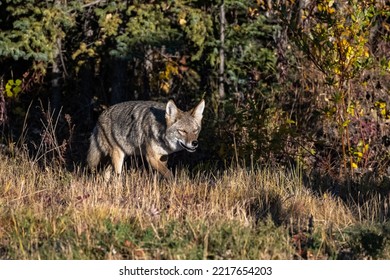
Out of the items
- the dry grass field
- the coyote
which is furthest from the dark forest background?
the dry grass field

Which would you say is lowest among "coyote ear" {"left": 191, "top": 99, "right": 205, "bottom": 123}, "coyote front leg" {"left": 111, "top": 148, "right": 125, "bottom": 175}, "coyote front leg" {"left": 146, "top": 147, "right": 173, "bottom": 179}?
"coyote front leg" {"left": 111, "top": 148, "right": 125, "bottom": 175}

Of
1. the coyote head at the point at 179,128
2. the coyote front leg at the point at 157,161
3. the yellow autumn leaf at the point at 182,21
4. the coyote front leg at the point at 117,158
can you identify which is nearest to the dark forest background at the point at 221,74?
the yellow autumn leaf at the point at 182,21

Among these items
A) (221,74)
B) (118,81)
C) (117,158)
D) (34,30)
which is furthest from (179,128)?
(118,81)

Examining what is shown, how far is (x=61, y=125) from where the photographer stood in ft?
49.4

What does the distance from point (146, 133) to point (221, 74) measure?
9.65 feet

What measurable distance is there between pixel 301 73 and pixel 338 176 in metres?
2.60

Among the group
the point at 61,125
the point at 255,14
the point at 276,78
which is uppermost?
the point at 255,14

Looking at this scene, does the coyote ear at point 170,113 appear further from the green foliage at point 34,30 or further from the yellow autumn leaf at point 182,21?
the green foliage at point 34,30

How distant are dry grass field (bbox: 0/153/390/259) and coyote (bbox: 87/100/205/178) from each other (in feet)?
3.75

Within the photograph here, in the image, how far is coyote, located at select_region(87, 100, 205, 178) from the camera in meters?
11.2

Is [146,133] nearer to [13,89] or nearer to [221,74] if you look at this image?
[221,74]

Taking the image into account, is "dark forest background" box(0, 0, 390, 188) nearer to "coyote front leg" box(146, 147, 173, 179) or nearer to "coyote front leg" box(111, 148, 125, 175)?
"coyote front leg" box(111, 148, 125, 175)

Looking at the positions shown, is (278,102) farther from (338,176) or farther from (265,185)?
(265,185)

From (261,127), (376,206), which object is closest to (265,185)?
(376,206)
